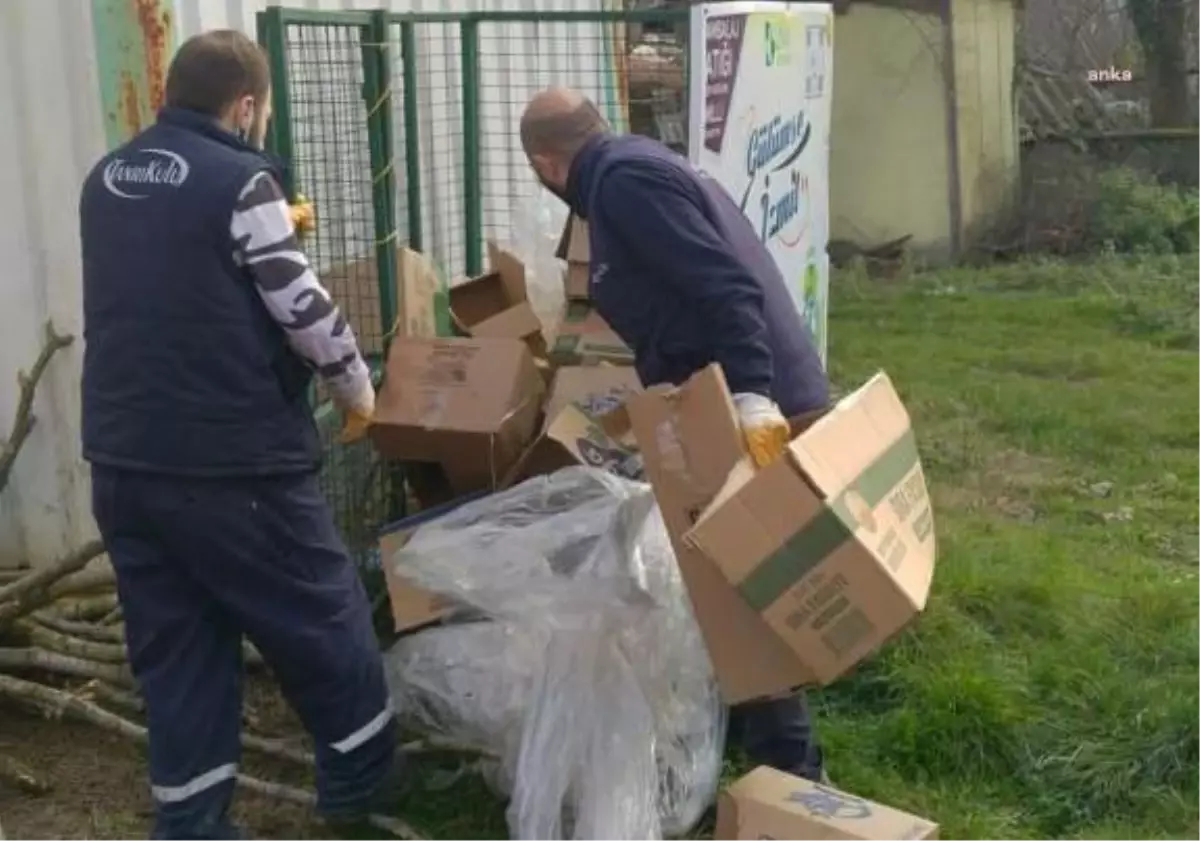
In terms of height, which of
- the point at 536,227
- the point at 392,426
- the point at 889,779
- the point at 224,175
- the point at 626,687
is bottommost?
the point at 889,779

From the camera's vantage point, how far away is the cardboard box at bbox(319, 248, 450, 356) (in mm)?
5066

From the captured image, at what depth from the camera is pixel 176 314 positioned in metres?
3.51

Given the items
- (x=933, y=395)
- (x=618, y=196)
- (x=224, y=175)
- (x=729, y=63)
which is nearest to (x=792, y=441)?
(x=618, y=196)

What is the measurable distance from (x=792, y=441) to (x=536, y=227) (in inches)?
98.6

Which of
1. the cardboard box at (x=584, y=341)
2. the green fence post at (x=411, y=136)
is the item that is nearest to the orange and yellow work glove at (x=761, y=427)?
the cardboard box at (x=584, y=341)

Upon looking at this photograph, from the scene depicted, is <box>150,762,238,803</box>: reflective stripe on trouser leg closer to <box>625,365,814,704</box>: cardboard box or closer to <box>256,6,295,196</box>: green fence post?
<box>625,365,814,704</box>: cardboard box

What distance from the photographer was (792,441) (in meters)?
3.40

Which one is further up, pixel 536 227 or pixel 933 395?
pixel 536 227

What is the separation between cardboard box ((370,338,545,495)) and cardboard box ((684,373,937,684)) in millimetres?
1447

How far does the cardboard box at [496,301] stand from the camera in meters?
5.36

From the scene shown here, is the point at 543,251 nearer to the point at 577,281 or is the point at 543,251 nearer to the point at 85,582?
the point at 577,281

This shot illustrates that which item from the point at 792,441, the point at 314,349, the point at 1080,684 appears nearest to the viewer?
the point at 792,441

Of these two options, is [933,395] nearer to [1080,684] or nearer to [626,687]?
[1080,684]

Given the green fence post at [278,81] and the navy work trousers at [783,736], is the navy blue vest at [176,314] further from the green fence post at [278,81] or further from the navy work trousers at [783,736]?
the navy work trousers at [783,736]
